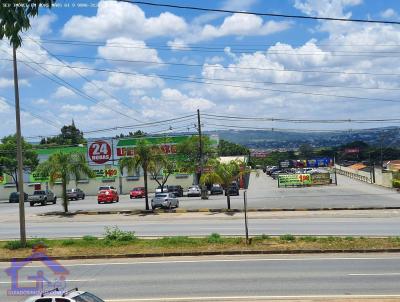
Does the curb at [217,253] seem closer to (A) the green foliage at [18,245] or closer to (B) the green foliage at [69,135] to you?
(A) the green foliage at [18,245]

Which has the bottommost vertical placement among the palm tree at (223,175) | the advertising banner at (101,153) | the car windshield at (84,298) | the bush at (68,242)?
the bush at (68,242)

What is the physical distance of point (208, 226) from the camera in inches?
1193

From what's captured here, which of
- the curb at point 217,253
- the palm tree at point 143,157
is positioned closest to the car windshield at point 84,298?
the curb at point 217,253

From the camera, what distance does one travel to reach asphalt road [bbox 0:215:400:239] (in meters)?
27.0

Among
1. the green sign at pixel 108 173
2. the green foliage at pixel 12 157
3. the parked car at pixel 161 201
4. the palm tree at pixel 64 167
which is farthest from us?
the green sign at pixel 108 173

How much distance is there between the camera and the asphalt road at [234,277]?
13.6m

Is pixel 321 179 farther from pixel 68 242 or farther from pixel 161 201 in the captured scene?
pixel 68 242

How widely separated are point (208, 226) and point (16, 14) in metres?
23.4

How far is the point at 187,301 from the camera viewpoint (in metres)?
12.9

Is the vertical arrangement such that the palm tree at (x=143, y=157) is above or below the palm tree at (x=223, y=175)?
above

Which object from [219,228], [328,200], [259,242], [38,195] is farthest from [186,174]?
[259,242]

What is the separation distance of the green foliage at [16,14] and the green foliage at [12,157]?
203 ft

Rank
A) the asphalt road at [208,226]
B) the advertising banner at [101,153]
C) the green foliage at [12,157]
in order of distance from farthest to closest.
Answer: the advertising banner at [101,153] < the green foliage at [12,157] < the asphalt road at [208,226]

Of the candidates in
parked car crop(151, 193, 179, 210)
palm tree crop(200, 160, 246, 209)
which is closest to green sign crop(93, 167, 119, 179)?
parked car crop(151, 193, 179, 210)
